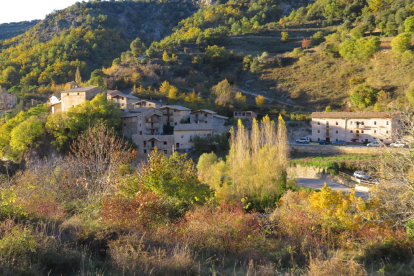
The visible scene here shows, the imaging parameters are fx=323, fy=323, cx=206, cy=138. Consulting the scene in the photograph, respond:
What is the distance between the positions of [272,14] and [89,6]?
49.4 meters

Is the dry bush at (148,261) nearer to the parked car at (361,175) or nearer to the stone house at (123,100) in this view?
the parked car at (361,175)

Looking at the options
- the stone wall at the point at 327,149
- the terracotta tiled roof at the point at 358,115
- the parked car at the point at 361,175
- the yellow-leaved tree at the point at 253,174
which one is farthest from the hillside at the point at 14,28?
the parked car at the point at 361,175

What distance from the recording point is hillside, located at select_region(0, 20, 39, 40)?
87.8 metres

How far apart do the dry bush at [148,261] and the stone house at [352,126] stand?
96.4 ft

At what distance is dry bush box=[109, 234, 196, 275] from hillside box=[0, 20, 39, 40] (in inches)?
3897

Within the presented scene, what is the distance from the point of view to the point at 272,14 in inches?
3484

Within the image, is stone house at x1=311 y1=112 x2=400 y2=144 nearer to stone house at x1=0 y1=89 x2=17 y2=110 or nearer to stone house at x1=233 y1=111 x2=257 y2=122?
stone house at x1=233 y1=111 x2=257 y2=122

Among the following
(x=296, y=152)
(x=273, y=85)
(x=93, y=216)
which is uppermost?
(x=273, y=85)

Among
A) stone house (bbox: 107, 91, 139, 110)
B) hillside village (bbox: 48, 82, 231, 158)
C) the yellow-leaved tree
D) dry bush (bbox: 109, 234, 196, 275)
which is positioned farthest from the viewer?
stone house (bbox: 107, 91, 139, 110)

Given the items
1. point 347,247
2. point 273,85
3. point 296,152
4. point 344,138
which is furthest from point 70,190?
point 273,85

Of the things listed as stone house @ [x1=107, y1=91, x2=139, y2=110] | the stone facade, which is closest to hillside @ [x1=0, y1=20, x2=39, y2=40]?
stone house @ [x1=107, y1=91, x2=139, y2=110]

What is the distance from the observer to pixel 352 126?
106 ft

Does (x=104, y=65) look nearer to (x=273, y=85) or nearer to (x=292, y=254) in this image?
(x=273, y=85)

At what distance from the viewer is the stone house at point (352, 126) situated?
102ft
